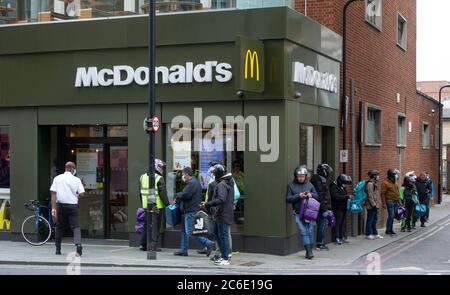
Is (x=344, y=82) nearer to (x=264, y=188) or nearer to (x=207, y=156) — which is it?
(x=207, y=156)

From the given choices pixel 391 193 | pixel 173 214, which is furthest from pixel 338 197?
pixel 173 214

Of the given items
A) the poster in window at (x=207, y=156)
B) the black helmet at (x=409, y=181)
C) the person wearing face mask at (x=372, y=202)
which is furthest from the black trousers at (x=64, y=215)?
the black helmet at (x=409, y=181)

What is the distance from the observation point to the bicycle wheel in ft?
48.4

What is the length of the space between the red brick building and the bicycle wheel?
7.70 metres

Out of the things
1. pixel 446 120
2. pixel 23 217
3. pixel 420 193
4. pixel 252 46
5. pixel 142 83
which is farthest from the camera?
pixel 446 120

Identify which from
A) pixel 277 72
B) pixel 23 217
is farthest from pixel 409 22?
pixel 23 217

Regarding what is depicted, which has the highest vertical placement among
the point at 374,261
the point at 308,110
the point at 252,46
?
the point at 252,46

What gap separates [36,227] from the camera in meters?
14.8

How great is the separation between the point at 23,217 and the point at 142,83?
14.3 ft

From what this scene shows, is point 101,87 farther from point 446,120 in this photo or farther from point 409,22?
point 446,120

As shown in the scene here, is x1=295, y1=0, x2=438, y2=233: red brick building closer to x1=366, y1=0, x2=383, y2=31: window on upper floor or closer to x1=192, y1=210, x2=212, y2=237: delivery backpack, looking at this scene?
x1=366, y1=0, x2=383, y2=31: window on upper floor

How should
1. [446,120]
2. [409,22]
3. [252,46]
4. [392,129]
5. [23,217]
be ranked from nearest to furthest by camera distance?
[252,46] < [23,217] < [392,129] < [409,22] < [446,120]

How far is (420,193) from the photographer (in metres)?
20.6

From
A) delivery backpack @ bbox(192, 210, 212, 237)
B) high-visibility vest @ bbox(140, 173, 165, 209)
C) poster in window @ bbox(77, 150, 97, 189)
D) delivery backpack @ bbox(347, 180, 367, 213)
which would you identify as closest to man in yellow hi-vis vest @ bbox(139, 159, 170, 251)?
high-visibility vest @ bbox(140, 173, 165, 209)
